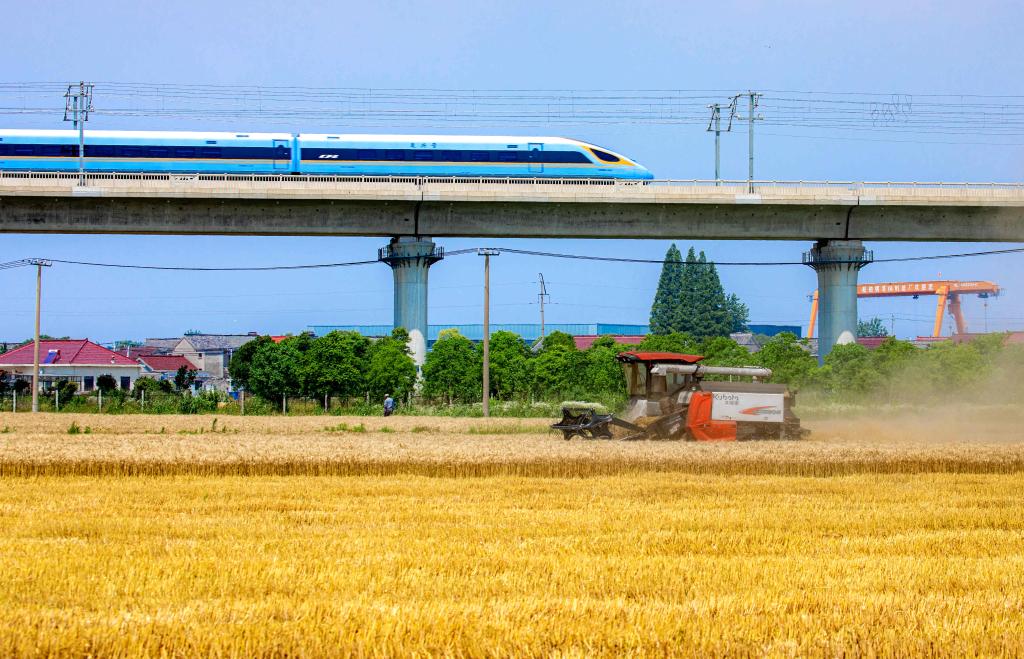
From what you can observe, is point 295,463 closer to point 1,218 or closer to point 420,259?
point 420,259

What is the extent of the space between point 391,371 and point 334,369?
389 centimetres

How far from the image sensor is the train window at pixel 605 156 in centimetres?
6462

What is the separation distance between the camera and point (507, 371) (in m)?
71.9

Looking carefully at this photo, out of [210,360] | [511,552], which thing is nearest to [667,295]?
[210,360]

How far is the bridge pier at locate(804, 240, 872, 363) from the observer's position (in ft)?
211

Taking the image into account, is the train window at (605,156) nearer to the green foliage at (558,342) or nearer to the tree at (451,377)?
the green foliage at (558,342)

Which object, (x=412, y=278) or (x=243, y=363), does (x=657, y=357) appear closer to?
(x=412, y=278)

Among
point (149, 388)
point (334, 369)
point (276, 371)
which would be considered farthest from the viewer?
point (149, 388)

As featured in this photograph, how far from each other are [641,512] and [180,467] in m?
12.1

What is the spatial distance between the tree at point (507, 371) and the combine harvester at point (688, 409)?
3708cm

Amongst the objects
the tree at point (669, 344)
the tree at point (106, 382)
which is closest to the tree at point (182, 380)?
the tree at point (106, 382)

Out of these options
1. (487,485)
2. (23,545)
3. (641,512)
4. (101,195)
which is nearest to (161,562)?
(23,545)

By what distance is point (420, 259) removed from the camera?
63.4 m

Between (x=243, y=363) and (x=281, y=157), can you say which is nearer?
(x=281, y=157)
